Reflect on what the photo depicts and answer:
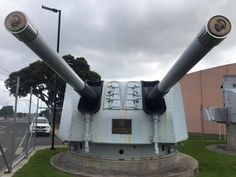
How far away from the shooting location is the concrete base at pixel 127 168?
873 centimetres

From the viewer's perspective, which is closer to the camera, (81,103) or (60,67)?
(60,67)

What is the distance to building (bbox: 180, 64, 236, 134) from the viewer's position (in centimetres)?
2695

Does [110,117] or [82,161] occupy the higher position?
[110,117]

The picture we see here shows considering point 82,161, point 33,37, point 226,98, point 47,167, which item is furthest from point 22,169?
point 226,98

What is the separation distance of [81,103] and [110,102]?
2.57 feet

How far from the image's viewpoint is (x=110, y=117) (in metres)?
9.31

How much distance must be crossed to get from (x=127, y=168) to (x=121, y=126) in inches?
42.5

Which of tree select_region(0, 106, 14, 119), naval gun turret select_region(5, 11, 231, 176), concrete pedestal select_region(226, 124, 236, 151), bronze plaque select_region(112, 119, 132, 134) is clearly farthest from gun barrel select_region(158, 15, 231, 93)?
→ concrete pedestal select_region(226, 124, 236, 151)

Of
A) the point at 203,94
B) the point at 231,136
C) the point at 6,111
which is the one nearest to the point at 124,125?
the point at 6,111

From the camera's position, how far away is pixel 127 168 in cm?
888

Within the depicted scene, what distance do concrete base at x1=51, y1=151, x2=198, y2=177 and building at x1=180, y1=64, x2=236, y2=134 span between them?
653 inches

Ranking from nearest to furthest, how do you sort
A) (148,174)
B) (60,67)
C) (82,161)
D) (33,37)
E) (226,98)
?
1. (33,37)
2. (60,67)
3. (148,174)
4. (82,161)
5. (226,98)

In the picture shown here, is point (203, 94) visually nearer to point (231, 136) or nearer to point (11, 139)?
point (231, 136)

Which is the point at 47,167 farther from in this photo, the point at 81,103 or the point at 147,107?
the point at 147,107
